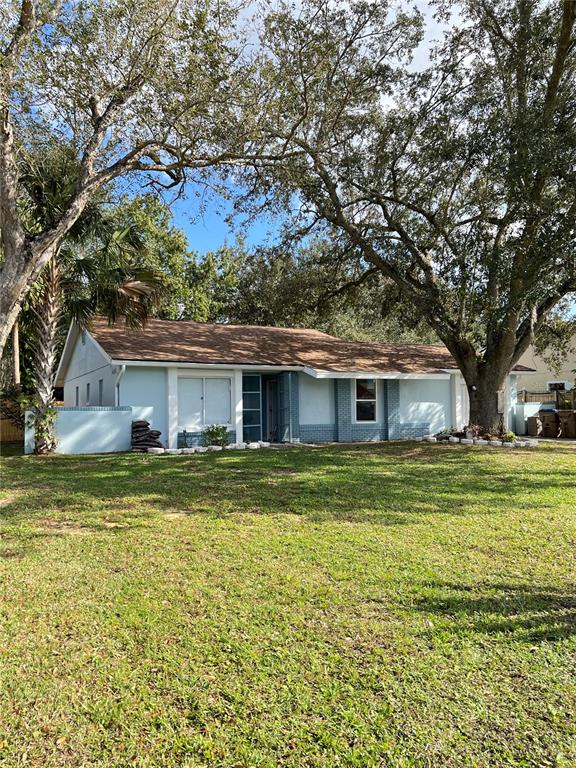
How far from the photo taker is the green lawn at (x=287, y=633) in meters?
2.63

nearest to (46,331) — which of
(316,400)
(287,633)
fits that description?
(316,400)

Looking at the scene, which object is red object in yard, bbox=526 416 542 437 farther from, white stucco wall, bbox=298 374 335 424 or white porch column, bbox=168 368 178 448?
white porch column, bbox=168 368 178 448

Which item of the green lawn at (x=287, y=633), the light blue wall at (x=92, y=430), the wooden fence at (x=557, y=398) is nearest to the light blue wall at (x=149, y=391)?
the light blue wall at (x=92, y=430)

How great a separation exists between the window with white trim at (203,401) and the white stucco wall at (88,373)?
198 centimetres

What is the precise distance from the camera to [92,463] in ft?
39.1

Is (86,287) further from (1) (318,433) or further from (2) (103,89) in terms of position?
(1) (318,433)

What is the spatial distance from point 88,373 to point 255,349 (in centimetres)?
589

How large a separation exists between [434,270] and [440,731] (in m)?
14.0

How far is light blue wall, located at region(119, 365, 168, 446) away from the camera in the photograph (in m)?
14.9

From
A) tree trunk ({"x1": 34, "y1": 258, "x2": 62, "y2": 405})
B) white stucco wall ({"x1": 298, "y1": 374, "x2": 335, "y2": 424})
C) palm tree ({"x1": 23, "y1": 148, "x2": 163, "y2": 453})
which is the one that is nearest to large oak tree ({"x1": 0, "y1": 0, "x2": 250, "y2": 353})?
palm tree ({"x1": 23, "y1": 148, "x2": 163, "y2": 453})

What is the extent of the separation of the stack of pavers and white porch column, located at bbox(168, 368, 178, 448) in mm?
365

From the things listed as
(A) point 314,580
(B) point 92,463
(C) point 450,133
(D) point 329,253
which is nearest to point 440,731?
(A) point 314,580

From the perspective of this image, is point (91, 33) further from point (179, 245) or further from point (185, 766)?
point (179, 245)

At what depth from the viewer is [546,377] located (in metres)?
28.4
